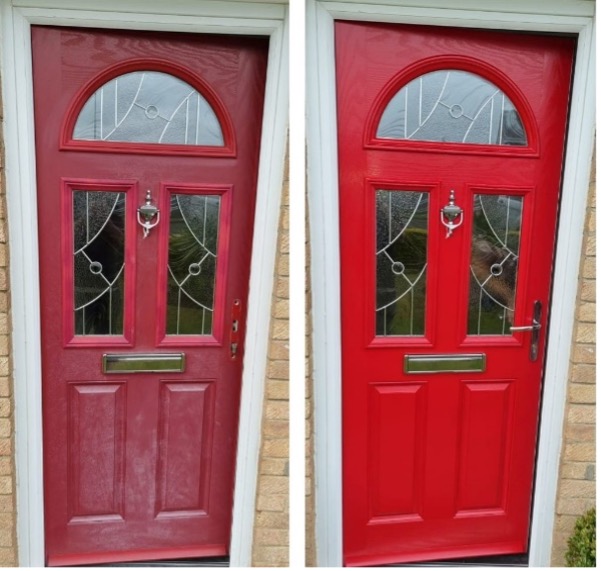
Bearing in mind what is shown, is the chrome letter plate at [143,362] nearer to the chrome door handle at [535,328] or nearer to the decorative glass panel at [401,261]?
the decorative glass panel at [401,261]

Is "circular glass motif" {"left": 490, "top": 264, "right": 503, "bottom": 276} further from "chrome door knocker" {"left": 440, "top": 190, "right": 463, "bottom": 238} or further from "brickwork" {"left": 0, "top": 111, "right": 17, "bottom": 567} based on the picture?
"brickwork" {"left": 0, "top": 111, "right": 17, "bottom": 567}

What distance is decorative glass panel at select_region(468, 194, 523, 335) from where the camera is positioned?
2.07m

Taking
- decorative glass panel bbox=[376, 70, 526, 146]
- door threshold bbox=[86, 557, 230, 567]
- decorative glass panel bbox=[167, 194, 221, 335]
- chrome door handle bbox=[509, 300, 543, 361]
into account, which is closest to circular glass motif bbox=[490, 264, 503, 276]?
chrome door handle bbox=[509, 300, 543, 361]

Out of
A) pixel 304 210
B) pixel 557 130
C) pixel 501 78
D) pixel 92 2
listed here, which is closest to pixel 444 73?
pixel 501 78

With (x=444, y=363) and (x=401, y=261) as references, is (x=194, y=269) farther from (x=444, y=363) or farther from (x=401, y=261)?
(x=444, y=363)

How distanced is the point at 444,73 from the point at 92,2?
1.20m

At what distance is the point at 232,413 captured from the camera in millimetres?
2168

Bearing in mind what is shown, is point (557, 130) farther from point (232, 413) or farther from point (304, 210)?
point (232, 413)

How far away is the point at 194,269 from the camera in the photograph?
208 centimetres

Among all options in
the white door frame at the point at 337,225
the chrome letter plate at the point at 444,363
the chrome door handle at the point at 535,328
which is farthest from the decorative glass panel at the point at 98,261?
the chrome door handle at the point at 535,328

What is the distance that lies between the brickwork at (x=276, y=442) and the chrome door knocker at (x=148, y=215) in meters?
0.45

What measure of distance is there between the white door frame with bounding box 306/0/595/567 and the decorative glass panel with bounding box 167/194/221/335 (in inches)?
15.1

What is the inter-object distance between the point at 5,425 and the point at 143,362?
491 millimetres

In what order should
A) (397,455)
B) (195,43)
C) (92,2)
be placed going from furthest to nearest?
(397,455) < (195,43) < (92,2)
